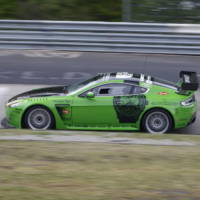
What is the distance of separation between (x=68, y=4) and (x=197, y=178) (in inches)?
542

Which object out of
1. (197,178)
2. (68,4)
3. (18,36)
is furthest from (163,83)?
(68,4)

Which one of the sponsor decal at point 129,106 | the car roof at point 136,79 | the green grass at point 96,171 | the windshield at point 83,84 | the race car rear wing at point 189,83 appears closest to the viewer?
the green grass at point 96,171

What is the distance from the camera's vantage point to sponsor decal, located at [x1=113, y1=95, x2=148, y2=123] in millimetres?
10523

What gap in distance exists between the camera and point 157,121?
10664 millimetres

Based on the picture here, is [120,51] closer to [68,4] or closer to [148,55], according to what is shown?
→ [148,55]

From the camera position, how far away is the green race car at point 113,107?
10.5 meters

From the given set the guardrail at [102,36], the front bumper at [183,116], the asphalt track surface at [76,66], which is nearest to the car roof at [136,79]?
the front bumper at [183,116]

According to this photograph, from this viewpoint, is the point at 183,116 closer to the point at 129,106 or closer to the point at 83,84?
the point at 129,106

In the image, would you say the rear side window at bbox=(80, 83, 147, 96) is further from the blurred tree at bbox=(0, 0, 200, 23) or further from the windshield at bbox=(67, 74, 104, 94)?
the blurred tree at bbox=(0, 0, 200, 23)

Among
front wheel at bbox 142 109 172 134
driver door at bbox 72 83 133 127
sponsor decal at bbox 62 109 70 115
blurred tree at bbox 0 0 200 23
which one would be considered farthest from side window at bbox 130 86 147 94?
blurred tree at bbox 0 0 200 23

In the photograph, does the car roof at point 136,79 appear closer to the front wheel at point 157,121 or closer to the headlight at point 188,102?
the headlight at point 188,102

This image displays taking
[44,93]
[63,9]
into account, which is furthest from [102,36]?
[44,93]

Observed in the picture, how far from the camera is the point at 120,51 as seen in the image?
1577 centimetres

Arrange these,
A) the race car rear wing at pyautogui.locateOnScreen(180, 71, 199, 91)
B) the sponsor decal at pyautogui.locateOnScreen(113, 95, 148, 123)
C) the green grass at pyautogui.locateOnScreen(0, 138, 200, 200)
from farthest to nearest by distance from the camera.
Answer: the race car rear wing at pyautogui.locateOnScreen(180, 71, 199, 91) → the sponsor decal at pyautogui.locateOnScreen(113, 95, 148, 123) → the green grass at pyautogui.locateOnScreen(0, 138, 200, 200)
